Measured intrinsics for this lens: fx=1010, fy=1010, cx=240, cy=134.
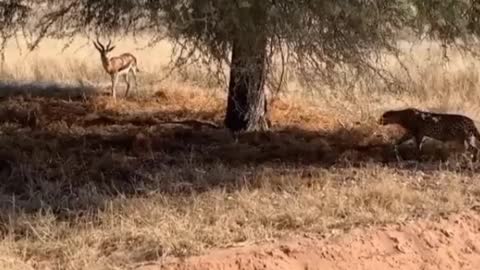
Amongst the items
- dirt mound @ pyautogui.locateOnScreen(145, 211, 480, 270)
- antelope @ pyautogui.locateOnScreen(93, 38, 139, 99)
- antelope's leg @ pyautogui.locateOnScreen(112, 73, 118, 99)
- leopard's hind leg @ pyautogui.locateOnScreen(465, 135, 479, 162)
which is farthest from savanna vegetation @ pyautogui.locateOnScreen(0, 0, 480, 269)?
antelope @ pyautogui.locateOnScreen(93, 38, 139, 99)

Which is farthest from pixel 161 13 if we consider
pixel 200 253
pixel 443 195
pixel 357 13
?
pixel 443 195

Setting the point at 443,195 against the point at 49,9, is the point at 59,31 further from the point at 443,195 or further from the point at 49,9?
the point at 443,195

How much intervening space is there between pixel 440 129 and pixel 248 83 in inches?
92.4

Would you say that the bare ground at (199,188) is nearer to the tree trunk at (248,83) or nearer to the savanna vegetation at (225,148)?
the savanna vegetation at (225,148)

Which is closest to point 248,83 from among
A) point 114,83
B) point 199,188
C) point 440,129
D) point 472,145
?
point 440,129

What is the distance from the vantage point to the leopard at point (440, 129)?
38.7 feet

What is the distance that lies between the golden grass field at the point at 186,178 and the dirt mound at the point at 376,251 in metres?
0.14

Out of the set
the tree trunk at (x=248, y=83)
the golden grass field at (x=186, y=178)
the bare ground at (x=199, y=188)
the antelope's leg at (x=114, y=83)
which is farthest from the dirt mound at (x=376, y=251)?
the antelope's leg at (x=114, y=83)

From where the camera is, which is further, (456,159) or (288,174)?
(456,159)

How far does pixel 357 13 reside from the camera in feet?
30.1

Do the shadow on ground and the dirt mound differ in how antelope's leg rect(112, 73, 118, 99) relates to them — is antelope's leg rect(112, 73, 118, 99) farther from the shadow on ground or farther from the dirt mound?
the dirt mound

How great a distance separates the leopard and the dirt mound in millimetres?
2546

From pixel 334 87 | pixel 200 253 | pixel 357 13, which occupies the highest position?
pixel 357 13

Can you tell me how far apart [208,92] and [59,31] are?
13.3 ft
